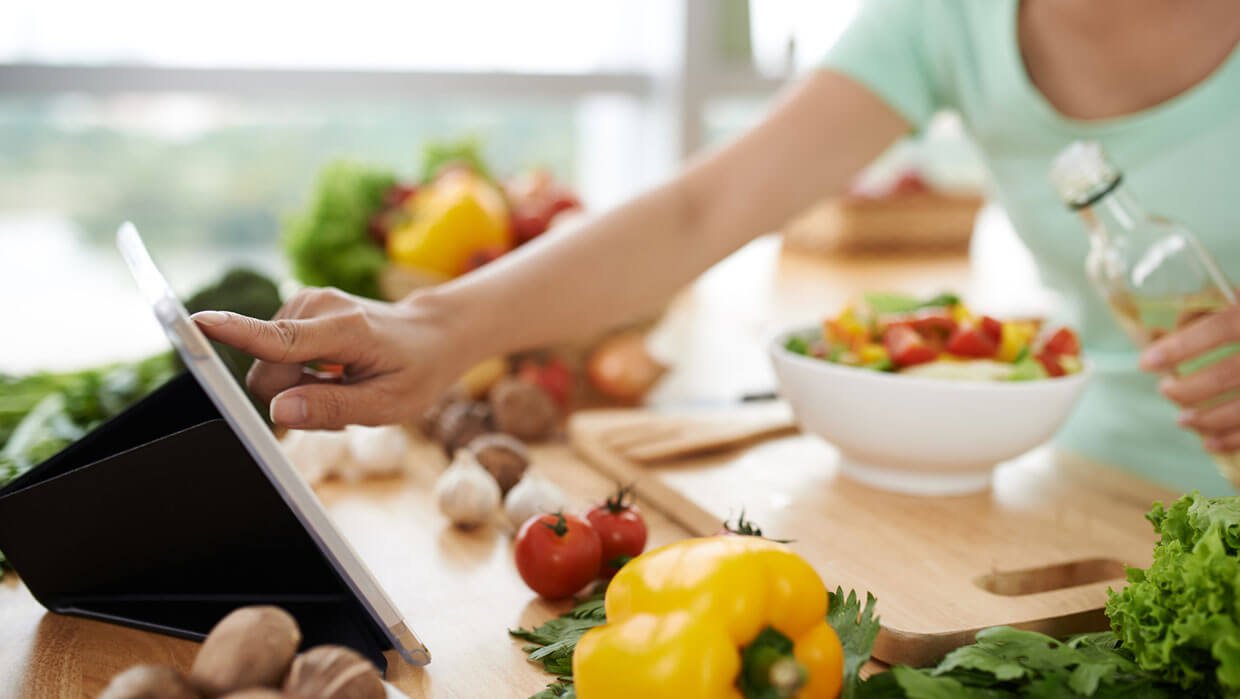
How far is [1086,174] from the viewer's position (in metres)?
0.95

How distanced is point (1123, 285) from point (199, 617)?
0.88 m

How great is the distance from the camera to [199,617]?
32.3 inches

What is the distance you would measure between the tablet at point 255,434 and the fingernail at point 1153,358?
69cm

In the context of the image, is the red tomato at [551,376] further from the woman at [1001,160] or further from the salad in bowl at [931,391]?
the salad in bowl at [931,391]

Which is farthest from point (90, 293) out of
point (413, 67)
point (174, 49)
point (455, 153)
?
point (455, 153)

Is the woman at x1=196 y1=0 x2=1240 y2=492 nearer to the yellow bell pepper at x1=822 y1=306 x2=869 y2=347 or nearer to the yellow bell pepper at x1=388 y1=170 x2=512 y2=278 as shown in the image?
the yellow bell pepper at x1=822 y1=306 x2=869 y2=347

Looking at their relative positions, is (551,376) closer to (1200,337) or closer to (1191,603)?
(1200,337)

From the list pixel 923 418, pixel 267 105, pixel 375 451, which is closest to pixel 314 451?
pixel 375 451

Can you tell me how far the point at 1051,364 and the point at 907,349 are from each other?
15cm

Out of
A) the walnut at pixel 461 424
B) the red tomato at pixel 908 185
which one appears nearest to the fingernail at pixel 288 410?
the walnut at pixel 461 424

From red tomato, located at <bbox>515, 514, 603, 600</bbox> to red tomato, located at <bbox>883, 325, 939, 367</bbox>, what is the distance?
39 cm

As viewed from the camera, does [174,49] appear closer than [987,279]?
Yes

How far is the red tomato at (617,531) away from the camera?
3.10 feet

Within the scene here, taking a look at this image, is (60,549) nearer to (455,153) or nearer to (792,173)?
(792,173)
